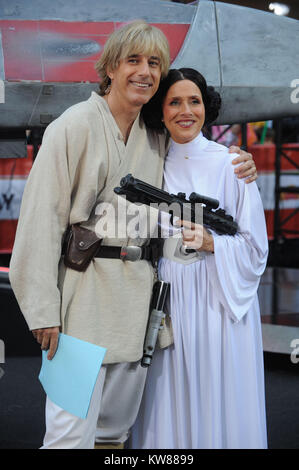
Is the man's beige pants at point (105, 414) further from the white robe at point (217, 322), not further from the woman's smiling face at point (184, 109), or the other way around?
the woman's smiling face at point (184, 109)

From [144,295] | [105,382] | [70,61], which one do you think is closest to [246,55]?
[70,61]

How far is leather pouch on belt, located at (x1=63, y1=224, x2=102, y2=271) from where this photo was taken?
5.94ft

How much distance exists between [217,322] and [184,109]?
737mm

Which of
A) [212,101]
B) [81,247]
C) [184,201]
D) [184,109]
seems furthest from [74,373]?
[212,101]

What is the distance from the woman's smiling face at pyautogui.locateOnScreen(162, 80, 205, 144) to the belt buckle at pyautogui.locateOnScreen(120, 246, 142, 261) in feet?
1.41

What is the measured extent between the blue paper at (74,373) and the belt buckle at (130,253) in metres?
0.30

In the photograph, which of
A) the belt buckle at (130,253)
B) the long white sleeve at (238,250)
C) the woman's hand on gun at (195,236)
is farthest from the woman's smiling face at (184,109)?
the belt buckle at (130,253)

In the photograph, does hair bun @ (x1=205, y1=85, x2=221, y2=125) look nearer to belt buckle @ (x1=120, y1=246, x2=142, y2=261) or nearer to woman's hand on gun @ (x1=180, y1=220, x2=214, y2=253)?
woman's hand on gun @ (x1=180, y1=220, x2=214, y2=253)

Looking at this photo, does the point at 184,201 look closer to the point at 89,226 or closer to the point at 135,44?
the point at 89,226

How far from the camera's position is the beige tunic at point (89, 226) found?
1761 millimetres

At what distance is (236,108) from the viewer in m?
3.43

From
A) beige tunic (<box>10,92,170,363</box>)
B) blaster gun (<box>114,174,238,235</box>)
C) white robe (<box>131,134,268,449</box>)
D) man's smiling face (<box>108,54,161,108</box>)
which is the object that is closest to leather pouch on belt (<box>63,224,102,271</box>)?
beige tunic (<box>10,92,170,363</box>)

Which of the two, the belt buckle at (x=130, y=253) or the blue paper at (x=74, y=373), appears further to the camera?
the belt buckle at (x=130, y=253)

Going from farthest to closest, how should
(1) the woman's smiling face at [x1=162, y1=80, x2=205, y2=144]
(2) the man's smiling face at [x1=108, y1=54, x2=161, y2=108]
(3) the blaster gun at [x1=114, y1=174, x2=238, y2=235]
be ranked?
1. (1) the woman's smiling face at [x1=162, y1=80, x2=205, y2=144]
2. (2) the man's smiling face at [x1=108, y1=54, x2=161, y2=108]
3. (3) the blaster gun at [x1=114, y1=174, x2=238, y2=235]
